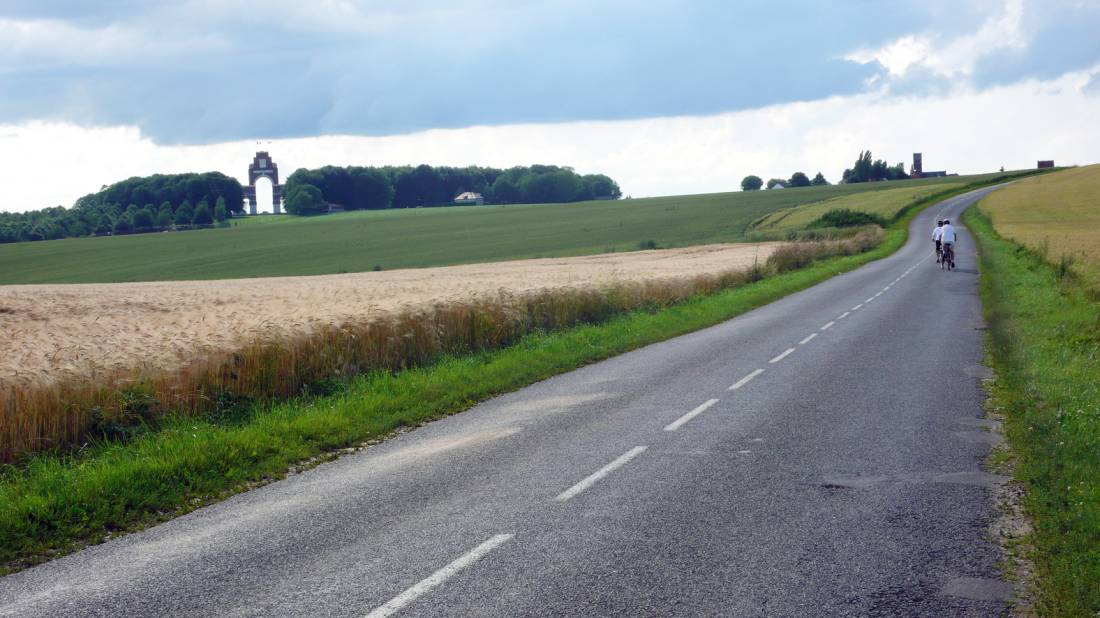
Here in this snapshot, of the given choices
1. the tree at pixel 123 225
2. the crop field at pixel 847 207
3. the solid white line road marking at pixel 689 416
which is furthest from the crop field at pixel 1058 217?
the tree at pixel 123 225

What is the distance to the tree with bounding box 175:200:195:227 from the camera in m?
145

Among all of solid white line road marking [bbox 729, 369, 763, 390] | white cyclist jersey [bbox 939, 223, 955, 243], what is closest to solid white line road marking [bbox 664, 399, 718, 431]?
solid white line road marking [bbox 729, 369, 763, 390]

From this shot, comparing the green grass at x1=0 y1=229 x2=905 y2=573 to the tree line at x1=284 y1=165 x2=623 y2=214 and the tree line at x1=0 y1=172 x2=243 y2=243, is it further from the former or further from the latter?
the tree line at x1=284 y1=165 x2=623 y2=214

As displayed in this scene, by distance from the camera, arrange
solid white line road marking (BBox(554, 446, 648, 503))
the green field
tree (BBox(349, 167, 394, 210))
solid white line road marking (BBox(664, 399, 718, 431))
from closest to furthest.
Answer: solid white line road marking (BBox(554, 446, 648, 503)) → solid white line road marking (BBox(664, 399, 718, 431)) → the green field → tree (BBox(349, 167, 394, 210))

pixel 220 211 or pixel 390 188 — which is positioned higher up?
pixel 390 188

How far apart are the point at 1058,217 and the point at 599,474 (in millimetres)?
77188

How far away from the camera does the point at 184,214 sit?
146 m

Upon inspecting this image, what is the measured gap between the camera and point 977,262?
44906mm

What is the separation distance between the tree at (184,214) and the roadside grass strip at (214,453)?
138123 mm

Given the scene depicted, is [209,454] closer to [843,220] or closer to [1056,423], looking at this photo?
[1056,423]

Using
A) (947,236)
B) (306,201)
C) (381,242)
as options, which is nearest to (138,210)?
(306,201)

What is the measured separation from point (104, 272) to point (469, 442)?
81.8 metres

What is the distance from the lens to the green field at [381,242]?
83.7 meters

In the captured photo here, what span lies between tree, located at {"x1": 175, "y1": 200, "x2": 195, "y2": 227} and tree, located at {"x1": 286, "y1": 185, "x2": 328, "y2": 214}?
2144 centimetres
